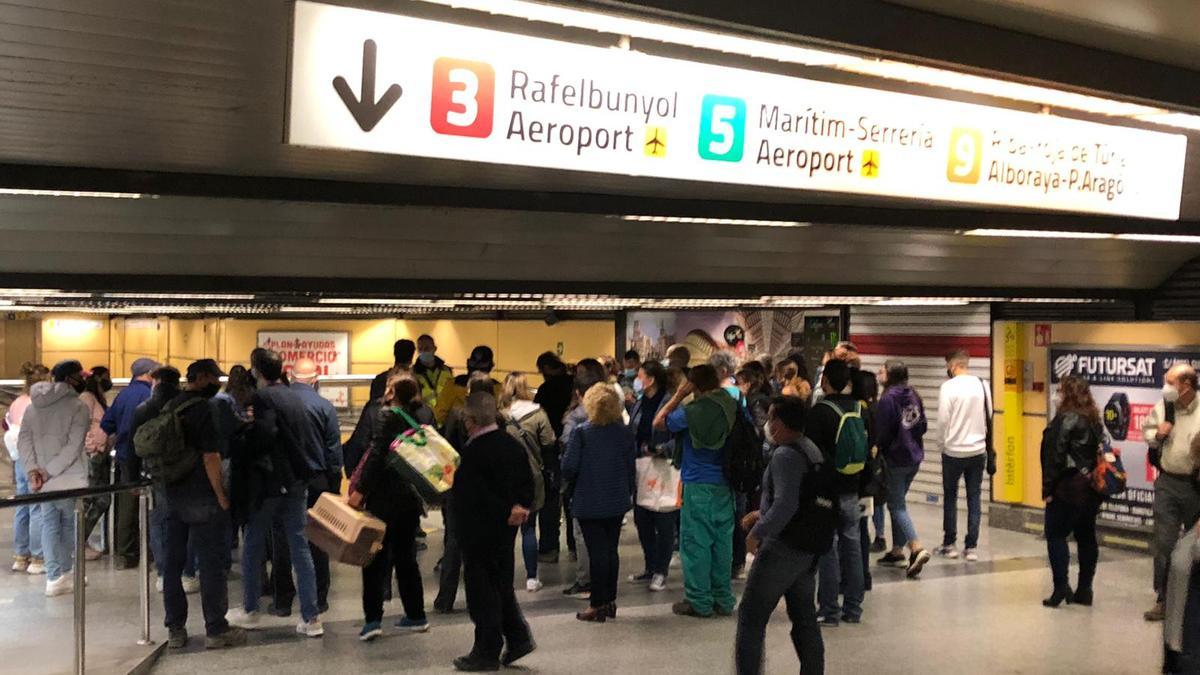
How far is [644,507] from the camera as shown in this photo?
8766mm

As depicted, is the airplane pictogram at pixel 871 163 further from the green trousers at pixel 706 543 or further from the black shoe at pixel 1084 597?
the black shoe at pixel 1084 597

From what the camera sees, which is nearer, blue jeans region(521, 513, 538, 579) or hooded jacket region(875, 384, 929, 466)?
blue jeans region(521, 513, 538, 579)

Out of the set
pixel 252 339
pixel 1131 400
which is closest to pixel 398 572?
pixel 1131 400

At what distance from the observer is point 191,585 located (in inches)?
353

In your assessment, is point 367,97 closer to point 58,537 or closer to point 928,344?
point 58,537

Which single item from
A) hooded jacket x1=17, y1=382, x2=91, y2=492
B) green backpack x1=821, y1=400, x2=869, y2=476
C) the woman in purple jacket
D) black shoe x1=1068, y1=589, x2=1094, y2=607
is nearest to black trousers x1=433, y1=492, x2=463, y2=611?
green backpack x1=821, y1=400, x2=869, y2=476

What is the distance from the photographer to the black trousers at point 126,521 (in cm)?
909

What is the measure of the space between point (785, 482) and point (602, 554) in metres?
2.35

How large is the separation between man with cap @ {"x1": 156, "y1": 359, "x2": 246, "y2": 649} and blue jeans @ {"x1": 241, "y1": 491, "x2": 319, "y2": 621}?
1.24 feet

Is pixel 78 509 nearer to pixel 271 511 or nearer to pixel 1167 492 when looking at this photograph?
pixel 271 511

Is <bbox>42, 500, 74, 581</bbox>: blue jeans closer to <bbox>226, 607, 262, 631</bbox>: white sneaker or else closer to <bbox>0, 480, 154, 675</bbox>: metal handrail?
<bbox>0, 480, 154, 675</bbox>: metal handrail

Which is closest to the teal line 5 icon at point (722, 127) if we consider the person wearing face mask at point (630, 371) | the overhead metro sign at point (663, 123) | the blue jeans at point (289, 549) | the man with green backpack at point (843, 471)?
A: the overhead metro sign at point (663, 123)

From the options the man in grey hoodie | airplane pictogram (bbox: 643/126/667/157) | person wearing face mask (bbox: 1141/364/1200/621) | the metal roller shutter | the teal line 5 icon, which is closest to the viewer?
airplane pictogram (bbox: 643/126/667/157)

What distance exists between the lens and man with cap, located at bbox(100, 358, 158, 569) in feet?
30.0
